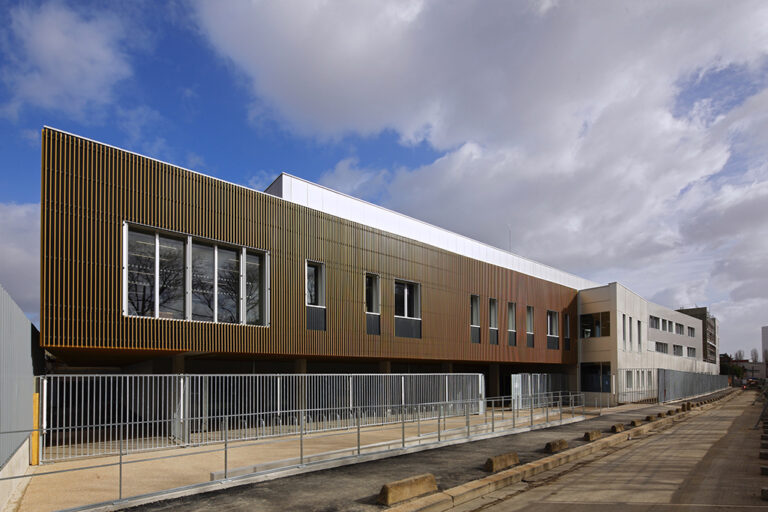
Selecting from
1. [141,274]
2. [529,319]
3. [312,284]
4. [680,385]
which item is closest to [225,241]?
[141,274]

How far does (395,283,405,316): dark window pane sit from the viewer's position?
24650 millimetres

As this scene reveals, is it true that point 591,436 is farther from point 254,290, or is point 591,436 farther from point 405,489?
point 254,290

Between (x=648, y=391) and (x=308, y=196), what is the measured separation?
34.1 metres

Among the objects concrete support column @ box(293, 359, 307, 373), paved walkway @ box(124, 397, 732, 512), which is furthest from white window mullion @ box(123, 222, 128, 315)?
concrete support column @ box(293, 359, 307, 373)

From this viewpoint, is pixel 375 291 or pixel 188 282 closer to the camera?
pixel 188 282

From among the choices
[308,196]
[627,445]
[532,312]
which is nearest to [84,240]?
[308,196]

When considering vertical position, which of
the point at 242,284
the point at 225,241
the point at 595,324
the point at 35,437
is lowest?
the point at 35,437

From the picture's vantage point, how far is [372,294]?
2339cm

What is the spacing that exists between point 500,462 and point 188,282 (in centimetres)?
976

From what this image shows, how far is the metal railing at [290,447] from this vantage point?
10711mm

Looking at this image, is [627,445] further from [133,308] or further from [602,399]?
[602,399]

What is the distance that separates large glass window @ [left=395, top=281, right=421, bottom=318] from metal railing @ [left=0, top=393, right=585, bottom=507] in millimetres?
4487

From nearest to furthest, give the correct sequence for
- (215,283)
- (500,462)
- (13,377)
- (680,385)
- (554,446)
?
1. (13,377)
2. (500,462)
3. (554,446)
4. (215,283)
5. (680,385)

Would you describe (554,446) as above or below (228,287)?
below
